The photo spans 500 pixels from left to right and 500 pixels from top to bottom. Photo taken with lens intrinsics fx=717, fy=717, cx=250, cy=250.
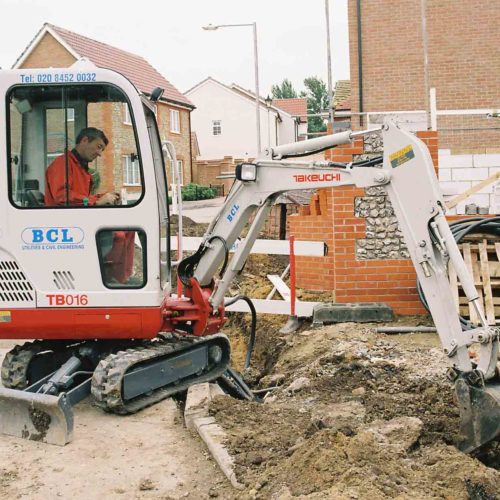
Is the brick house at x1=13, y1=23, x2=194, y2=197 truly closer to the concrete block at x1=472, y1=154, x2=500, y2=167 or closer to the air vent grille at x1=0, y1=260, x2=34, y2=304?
the concrete block at x1=472, y1=154, x2=500, y2=167

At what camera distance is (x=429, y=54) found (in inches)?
750

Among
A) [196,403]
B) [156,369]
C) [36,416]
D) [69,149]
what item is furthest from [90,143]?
[196,403]

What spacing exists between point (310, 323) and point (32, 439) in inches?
198

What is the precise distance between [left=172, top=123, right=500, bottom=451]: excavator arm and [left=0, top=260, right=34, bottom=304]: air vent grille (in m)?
1.44

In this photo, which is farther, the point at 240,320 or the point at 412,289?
the point at 240,320

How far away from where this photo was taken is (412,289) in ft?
31.6

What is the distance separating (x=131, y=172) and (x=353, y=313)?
402 cm

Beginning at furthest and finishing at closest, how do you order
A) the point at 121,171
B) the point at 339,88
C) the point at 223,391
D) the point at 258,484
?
1. the point at 339,88
2. the point at 223,391
3. the point at 121,171
4. the point at 258,484

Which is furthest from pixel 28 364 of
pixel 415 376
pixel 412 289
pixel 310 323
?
pixel 412 289

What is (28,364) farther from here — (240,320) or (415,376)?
(240,320)

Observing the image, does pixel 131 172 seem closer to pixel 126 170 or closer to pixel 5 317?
pixel 126 170

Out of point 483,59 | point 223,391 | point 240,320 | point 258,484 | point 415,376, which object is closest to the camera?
point 258,484

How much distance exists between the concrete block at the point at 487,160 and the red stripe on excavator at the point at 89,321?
877 cm

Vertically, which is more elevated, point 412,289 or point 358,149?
point 358,149
